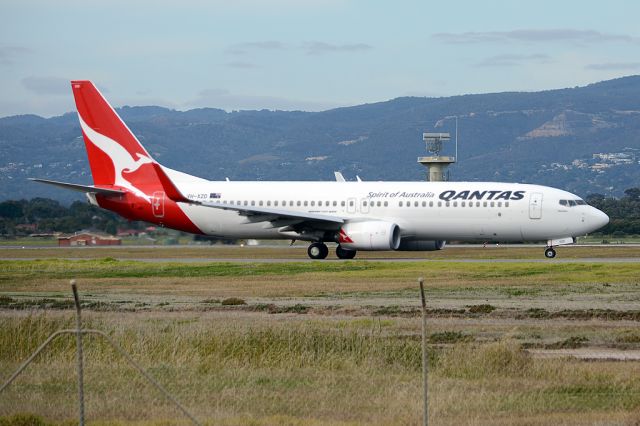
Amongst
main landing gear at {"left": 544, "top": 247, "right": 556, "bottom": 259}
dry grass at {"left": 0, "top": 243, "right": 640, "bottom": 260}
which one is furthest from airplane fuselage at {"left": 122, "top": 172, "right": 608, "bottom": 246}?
dry grass at {"left": 0, "top": 243, "right": 640, "bottom": 260}

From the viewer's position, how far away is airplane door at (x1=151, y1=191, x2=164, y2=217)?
174ft

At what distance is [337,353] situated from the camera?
64.0 feet

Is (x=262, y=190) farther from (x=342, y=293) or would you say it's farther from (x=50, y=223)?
(x=50, y=223)

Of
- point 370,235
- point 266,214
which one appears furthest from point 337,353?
point 266,214

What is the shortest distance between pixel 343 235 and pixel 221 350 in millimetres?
30895

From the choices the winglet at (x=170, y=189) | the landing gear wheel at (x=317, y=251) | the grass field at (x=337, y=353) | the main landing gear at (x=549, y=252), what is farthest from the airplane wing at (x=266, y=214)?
the grass field at (x=337, y=353)

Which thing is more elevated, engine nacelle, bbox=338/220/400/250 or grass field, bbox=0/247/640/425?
engine nacelle, bbox=338/220/400/250

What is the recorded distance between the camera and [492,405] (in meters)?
15.8

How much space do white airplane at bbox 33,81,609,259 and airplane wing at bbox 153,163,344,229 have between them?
41 mm

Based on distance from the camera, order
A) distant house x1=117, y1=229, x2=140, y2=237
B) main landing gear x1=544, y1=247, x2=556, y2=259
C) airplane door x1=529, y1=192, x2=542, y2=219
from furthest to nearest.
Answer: distant house x1=117, y1=229, x2=140, y2=237
main landing gear x1=544, y1=247, x2=556, y2=259
airplane door x1=529, y1=192, x2=542, y2=219

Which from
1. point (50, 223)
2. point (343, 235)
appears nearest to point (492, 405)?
point (343, 235)

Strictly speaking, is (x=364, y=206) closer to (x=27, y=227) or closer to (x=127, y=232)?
(x=127, y=232)

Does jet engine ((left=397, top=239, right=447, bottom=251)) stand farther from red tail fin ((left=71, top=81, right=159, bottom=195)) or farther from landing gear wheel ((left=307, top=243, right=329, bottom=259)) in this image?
red tail fin ((left=71, top=81, right=159, bottom=195))

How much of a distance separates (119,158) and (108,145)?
0.87 metres
